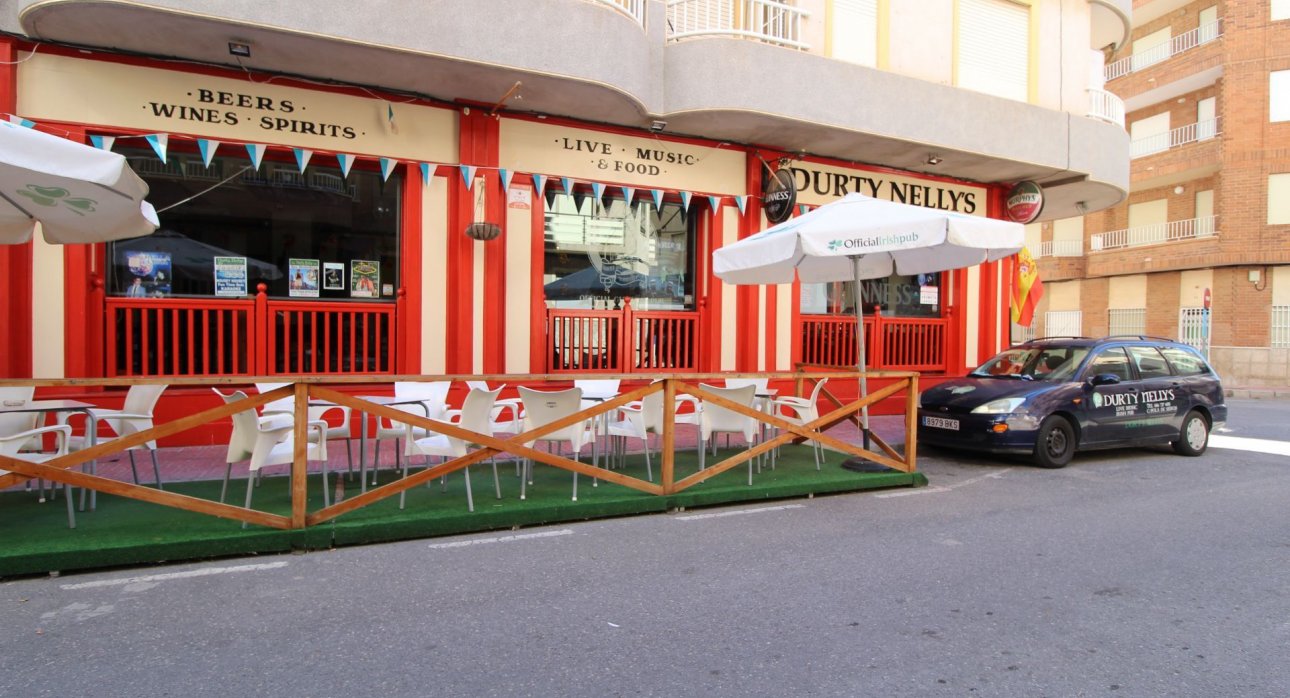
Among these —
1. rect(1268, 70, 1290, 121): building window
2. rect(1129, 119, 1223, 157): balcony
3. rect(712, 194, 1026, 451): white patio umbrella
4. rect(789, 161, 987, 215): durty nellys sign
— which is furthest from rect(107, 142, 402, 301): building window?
rect(1268, 70, 1290, 121): building window

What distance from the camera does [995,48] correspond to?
1251cm

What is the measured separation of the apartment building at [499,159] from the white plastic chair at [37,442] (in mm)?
2690

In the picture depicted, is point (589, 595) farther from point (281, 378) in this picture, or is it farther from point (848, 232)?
point (848, 232)

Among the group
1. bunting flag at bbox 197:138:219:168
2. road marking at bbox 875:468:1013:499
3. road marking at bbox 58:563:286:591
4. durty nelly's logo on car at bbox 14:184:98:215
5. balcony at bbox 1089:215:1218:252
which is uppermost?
balcony at bbox 1089:215:1218:252

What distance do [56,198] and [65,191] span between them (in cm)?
25

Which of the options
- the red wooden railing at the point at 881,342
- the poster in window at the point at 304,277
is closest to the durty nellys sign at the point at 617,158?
the poster in window at the point at 304,277

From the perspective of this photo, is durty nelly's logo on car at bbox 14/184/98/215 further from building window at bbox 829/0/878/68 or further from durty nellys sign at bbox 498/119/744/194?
building window at bbox 829/0/878/68

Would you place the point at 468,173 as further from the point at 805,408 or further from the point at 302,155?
the point at 805,408

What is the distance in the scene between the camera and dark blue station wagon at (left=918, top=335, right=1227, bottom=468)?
8117 millimetres

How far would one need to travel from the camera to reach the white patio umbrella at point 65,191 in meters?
4.33

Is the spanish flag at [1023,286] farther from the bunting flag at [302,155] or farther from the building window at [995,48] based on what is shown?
the bunting flag at [302,155]

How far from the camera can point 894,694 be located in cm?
300

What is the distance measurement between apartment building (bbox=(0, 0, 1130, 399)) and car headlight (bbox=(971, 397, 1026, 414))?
374 centimetres

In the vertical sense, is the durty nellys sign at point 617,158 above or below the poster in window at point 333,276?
above
